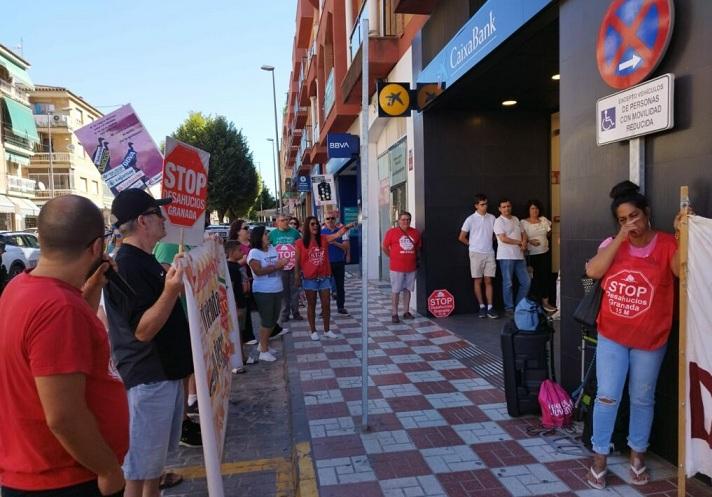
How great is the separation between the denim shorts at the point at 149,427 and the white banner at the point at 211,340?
10.3 inches

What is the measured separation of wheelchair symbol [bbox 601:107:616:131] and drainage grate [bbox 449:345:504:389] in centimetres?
274

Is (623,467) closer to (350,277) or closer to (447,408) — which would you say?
(447,408)

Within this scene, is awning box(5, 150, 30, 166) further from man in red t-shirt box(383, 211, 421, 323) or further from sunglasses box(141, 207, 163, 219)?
sunglasses box(141, 207, 163, 219)

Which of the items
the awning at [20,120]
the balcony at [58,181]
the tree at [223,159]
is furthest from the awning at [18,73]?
the tree at [223,159]

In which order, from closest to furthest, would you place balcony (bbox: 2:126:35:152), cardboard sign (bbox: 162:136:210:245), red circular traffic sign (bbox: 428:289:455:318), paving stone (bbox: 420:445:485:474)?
cardboard sign (bbox: 162:136:210:245), paving stone (bbox: 420:445:485:474), red circular traffic sign (bbox: 428:289:455:318), balcony (bbox: 2:126:35:152)

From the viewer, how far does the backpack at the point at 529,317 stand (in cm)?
437

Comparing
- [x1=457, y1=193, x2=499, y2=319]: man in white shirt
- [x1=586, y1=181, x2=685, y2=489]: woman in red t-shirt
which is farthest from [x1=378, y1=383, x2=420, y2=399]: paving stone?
[x1=457, y1=193, x2=499, y2=319]: man in white shirt

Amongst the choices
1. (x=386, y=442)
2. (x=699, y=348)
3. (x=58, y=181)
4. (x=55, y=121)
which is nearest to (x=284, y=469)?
(x=386, y=442)

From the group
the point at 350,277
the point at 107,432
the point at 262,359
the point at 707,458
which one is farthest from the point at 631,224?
the point at 350,277

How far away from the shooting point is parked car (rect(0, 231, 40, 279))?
16.2 m

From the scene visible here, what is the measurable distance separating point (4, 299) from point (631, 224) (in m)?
3.16

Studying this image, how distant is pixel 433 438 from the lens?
13.5 feet

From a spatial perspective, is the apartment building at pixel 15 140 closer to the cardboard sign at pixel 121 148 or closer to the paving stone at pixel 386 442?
the cardboard sign at pixel 121 148

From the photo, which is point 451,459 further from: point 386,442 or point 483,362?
point 483,362
